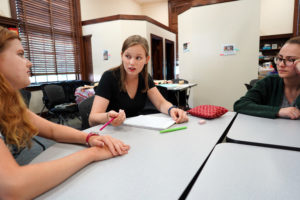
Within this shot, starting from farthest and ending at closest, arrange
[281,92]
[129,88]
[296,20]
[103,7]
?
[103,7] → [296,20] → [129,88] → [281,92]

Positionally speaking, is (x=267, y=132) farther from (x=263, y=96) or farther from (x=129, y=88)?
(x=129, y=88)

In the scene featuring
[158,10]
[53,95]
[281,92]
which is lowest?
[53,95]

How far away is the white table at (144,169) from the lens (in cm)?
51

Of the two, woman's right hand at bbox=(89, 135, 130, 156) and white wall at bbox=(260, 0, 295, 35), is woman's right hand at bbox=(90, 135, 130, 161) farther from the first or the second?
white wall at bbox=(260, 0, 295, 35)

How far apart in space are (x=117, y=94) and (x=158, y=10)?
789cm

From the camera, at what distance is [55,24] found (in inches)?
198

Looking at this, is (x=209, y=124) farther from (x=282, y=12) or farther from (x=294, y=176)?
(x=282, y=12)

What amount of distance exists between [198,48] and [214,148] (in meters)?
3.61

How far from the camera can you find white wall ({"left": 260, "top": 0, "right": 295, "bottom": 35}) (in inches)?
227

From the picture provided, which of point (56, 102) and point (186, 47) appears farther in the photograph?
point (186, 47)

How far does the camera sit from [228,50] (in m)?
3.78

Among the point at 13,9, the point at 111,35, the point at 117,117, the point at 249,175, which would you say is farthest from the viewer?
the point at 111,35

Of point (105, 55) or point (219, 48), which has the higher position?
point (105, 55)

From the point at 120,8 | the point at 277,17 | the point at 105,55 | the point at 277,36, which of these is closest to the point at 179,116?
the point at 105,55
